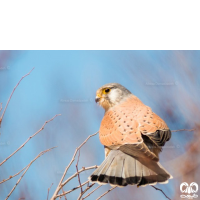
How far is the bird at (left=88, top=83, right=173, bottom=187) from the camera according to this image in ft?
7.13

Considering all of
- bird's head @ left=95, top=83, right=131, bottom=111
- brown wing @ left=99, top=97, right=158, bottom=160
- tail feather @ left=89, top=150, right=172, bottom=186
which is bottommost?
tail feather @ left=89, top=150, right=172, bottom=186

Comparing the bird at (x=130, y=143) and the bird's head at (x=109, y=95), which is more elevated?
the bird's head at (x=109, y=95)

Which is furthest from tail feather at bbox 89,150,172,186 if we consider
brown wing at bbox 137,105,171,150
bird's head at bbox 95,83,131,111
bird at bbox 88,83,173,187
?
bird's head at bbox 95,83,131,111

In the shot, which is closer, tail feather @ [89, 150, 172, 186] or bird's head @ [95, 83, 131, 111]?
tail feather @ [89, 150, 172, 186]

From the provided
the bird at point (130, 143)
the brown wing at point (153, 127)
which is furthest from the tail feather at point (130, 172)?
the brown wing at point (153, 127)

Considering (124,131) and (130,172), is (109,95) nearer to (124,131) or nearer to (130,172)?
(124,131)

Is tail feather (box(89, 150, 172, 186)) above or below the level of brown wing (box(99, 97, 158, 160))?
below

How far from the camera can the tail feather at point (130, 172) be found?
215 centimetres

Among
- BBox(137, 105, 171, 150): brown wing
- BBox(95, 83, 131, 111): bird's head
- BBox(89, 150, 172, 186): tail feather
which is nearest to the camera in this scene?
BBox(89, 150, 172, 186): tail feather

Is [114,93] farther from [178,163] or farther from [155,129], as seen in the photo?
[178,163]

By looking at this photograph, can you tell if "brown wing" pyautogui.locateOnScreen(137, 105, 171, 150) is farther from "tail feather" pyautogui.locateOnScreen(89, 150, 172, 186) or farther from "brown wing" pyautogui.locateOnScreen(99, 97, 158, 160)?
"tail feather" pyautogui.locateOnScreen(89, 150, 172, 186)

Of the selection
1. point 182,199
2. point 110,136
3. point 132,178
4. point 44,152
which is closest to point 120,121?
point 110,136

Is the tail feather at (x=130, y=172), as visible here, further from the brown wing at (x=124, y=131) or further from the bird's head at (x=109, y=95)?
the bird's head at (x=109, y=95)

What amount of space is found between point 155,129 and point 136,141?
0.22 metres
